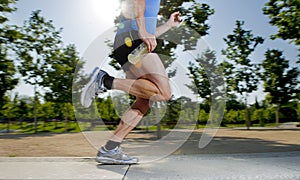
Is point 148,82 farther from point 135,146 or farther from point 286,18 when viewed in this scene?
point 286,18

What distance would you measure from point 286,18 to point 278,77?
9.69 m

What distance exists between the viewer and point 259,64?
1445cm

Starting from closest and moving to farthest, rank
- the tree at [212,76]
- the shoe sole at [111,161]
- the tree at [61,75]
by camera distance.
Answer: the shoe sole at [111,161] < the tree at [212,76] < the tree at [61,75]

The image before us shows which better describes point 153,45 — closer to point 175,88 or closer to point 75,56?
point 175,88

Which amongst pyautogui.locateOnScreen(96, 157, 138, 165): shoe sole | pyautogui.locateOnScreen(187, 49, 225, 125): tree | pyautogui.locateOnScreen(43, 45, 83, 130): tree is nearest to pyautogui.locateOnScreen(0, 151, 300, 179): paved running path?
pyautogui.locateOnScreen(96, 157, 138, 165): shoe sole

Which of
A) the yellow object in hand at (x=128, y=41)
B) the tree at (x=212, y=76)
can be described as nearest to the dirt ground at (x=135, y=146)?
the tree at (x=212, y=76)

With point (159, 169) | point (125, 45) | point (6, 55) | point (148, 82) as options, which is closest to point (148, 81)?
point (148, 82)

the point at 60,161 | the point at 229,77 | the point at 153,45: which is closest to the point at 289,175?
the point at 153,45

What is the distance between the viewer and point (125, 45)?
2.26 metres

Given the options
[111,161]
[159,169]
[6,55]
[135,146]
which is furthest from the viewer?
[6,55]

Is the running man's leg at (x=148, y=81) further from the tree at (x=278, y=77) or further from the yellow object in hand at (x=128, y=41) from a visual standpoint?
the tree at (x=278, y=77)

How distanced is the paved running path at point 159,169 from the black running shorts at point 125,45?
844mm

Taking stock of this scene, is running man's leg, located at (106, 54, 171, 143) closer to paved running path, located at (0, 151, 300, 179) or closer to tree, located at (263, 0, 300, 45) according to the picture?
paved running path, located at (0, 151, 300, 179)

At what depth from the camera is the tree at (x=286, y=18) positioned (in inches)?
215
